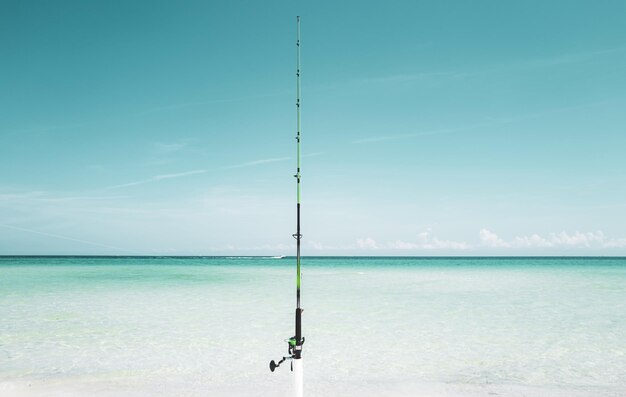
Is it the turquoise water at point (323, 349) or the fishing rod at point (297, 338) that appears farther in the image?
the turquoise water at point (323, 349)

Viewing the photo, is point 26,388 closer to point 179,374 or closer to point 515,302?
point 179,374

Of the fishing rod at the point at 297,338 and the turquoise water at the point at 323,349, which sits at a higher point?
the fishing rod at the point at 297,338

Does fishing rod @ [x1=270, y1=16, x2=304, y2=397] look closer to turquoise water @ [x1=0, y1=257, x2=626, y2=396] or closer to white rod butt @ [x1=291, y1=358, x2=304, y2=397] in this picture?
white rod butt @ [x1=291, y1=358, x2=304, y2=397]

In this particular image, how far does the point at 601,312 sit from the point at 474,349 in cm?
687

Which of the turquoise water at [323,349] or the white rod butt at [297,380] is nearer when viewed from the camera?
the white rod butt at [297,380]

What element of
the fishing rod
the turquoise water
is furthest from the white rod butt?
the turquoise water

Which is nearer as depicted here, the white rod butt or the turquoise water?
the white rod butt

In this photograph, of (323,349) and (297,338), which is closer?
(297,338)

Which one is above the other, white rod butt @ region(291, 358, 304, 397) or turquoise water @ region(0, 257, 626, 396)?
white rod butt @ region(291, 358, 304, 397)

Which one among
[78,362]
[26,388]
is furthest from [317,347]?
[26,388]

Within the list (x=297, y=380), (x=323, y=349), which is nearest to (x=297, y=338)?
(x=297, y=380)

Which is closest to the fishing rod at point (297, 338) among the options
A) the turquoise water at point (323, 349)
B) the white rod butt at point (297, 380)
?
the white rod butt at point (297, 380)

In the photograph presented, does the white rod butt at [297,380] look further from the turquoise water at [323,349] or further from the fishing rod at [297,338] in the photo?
the turquoise water at [323,349]

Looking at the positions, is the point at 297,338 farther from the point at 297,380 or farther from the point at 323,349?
the point at 323,349
